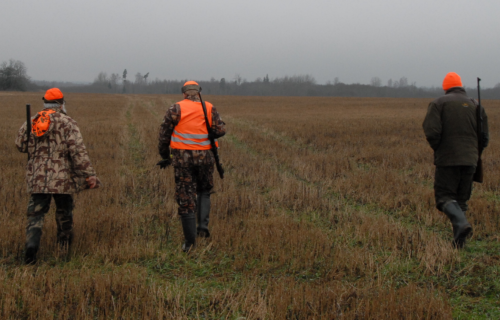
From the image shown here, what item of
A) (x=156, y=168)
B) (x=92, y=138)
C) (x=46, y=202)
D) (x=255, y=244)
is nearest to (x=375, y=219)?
(x=255, y=244)

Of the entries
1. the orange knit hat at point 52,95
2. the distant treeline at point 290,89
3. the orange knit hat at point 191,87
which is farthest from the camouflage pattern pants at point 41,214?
the distant treeline at point 290,89

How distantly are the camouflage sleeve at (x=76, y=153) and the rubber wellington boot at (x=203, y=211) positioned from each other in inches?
50.4

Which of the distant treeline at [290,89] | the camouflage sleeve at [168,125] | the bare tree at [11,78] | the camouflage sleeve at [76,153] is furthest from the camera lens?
the distant treeline at [290,89]

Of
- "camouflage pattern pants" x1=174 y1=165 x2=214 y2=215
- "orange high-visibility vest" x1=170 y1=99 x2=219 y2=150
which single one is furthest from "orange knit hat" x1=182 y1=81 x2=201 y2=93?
"camouflage pattern pants" x1=174 y1=165 x2=214 y2=215

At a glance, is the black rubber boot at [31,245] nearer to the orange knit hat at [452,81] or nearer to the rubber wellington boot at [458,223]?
the rubber wellington boot at [458,223]

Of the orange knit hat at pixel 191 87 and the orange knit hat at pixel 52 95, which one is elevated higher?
the orange knit hat at pixel 191 87

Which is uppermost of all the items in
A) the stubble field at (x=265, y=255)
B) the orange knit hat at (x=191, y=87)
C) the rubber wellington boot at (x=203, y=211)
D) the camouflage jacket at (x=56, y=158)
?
the orange knit hat at (x=191, y=87)

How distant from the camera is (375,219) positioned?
562 cm

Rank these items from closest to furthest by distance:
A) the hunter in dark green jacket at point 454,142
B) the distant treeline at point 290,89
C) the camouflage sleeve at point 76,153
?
1. the camouflage sleeve at point 76,153
2. the hunter in dark green jacket at point 454,142
3. the distant treeline at point 290,89

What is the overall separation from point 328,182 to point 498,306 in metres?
4.90

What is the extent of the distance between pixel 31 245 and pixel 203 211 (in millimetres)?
1848

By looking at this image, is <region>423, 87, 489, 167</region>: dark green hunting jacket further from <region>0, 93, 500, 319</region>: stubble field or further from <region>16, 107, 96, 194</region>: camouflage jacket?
<region>16, 107, 96, 194</region>: camouflage jacket

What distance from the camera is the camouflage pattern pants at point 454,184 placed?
4820mm

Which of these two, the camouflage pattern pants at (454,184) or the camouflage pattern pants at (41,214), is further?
the camouflage pattern pants at (454,184)
